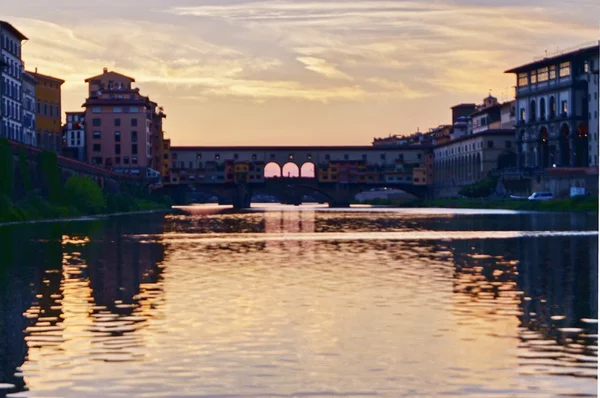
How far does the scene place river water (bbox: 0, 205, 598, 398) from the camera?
16438 mm

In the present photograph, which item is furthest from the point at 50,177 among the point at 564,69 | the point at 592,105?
the point at 564,69

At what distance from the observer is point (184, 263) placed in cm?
4112

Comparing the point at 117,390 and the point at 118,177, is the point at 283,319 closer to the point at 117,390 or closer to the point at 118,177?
the point at 117,390

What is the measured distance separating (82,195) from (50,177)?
745cm

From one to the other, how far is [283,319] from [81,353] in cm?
549

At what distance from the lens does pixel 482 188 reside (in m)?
190

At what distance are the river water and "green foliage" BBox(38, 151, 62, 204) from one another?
69179 millimetres

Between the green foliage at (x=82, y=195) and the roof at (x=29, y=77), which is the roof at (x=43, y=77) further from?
the green foliage at (x=82, y=195)

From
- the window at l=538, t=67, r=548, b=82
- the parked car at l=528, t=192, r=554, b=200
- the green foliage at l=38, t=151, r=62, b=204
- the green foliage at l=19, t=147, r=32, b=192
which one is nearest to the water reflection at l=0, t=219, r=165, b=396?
the green foliage at l=19, t=147, r=32, b=192

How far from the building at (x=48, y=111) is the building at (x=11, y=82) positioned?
1987 cm

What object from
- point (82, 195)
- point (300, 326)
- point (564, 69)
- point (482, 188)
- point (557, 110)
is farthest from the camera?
point (482, 188)

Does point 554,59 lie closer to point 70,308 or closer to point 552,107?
point 552,107

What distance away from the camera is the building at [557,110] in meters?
169

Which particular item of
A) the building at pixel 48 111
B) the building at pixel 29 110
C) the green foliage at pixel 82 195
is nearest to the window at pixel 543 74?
→ the building at pixel 48 111
